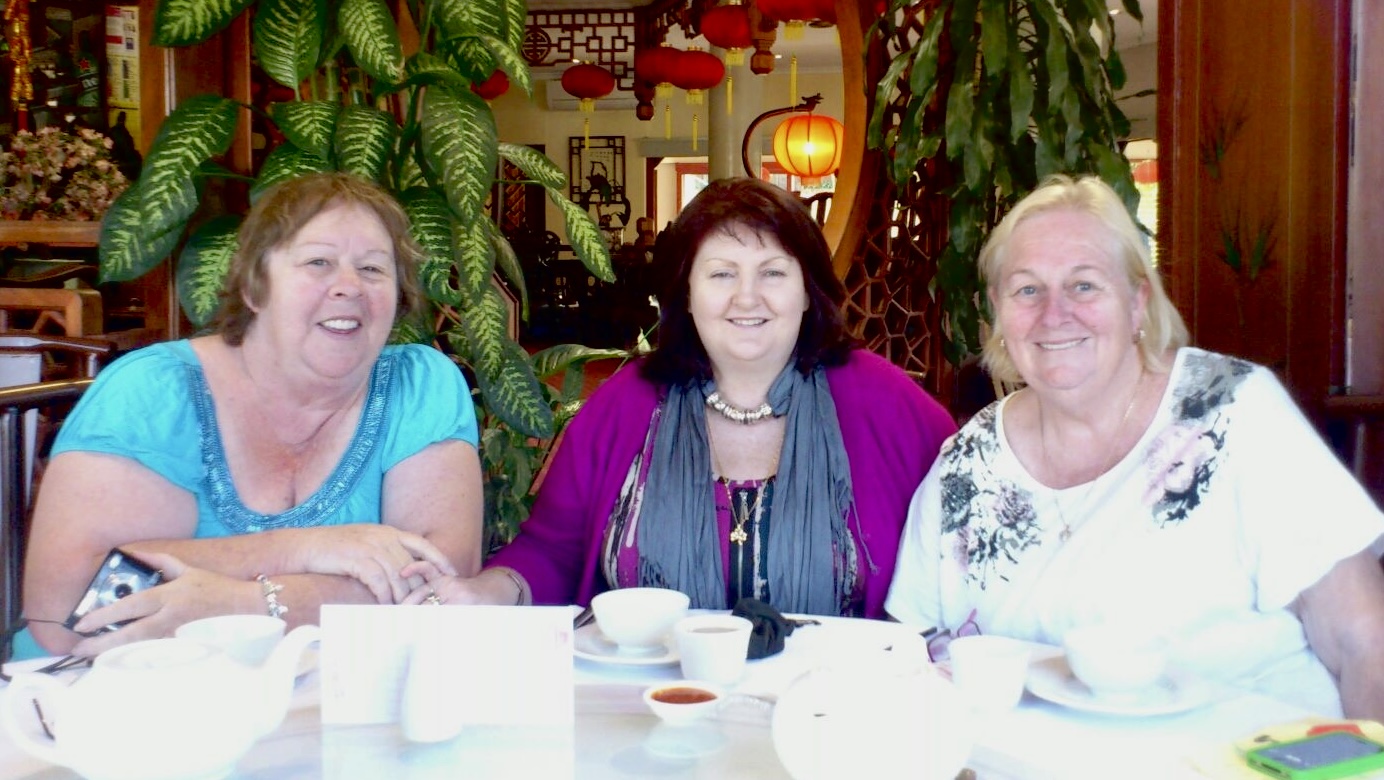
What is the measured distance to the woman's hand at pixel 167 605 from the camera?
1.31 meters

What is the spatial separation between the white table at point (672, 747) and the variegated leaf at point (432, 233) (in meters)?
1.31

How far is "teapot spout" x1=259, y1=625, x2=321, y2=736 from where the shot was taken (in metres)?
0.93

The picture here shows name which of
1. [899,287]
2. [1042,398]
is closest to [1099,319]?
[1042,398]

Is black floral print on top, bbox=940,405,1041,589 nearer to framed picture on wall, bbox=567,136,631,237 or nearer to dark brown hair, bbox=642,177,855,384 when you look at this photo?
dark brown hair, bbox=642,177,855,384

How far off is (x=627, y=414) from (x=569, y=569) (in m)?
0.28

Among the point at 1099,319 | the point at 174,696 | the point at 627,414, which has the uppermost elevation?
the point at 1099,319

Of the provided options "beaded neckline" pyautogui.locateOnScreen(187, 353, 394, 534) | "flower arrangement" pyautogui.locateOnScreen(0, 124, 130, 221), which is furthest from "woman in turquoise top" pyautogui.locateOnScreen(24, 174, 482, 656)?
"flower arrangement" pyautogui.locateOnScreen(0, 124, 130, 221)

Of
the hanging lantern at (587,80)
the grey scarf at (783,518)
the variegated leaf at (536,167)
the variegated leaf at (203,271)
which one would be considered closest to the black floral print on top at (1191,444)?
the grey scarf at (783,518)

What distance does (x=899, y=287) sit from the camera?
14.7ft

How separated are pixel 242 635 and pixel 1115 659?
0.80m

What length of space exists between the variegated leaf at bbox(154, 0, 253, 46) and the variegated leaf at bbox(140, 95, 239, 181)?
12cm

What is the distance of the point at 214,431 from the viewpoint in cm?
175

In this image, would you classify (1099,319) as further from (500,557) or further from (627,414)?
(500,557)

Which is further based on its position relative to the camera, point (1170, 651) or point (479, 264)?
point (479, 264)
